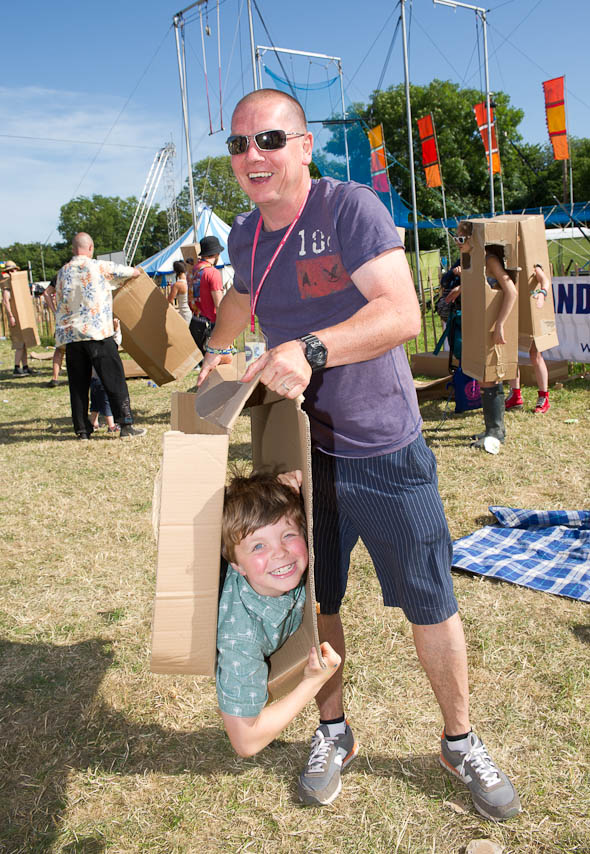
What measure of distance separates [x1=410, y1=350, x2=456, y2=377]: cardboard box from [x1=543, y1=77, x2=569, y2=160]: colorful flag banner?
10928 millimetres

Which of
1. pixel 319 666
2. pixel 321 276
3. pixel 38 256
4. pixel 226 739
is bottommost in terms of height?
pixel 226 739

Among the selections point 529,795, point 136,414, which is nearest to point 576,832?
point 529,795

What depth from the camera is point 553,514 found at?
4.10 meters

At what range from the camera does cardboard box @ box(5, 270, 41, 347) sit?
11695 mm

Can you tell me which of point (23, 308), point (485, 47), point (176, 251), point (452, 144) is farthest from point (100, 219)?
point (23, 308)

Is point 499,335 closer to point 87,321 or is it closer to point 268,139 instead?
point 87,321

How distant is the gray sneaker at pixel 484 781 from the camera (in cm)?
196

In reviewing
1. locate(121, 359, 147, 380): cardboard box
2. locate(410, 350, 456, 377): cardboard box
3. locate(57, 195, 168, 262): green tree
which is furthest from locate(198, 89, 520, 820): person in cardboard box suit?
locate(57, 195, 168, 262): green tree

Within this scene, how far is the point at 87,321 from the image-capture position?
6820 millimetres

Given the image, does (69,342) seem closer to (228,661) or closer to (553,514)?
(553,514)

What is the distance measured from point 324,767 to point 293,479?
1037 mm

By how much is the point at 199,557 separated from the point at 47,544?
3.30m

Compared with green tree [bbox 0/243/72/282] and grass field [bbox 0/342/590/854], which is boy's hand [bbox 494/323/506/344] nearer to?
grass field [bbox 0/342/590/854]

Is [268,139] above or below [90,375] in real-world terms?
above
